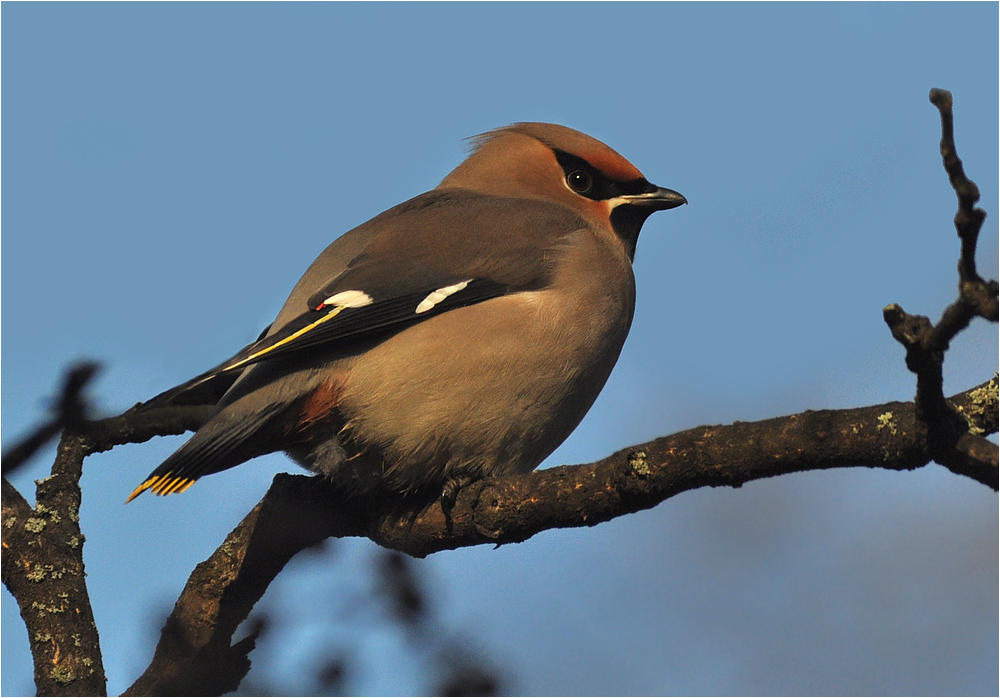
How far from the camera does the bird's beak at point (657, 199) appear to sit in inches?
205

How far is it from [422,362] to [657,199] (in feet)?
5.95

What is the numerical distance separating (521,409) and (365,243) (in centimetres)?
96

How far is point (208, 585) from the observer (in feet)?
12.6

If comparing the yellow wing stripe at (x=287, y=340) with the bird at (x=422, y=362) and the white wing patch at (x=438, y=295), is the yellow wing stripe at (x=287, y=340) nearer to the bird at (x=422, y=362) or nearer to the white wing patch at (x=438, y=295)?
the bird at (x=422, y=362)

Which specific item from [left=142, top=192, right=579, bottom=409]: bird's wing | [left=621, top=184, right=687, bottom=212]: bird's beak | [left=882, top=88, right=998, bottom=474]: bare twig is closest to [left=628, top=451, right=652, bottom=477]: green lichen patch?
[left=882, top=88, right=998, bottom=474]: bare twig

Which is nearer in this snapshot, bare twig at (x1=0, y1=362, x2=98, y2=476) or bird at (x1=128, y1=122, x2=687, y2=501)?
bare twig at (x1=0, y1=362, x2=98, y2=476)

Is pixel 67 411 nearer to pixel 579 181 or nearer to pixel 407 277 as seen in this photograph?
pixel 407 277

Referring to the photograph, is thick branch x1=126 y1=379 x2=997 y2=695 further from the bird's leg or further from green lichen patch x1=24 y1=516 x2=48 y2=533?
green lichen patch x1=24 y1=516 x2=48 y2=533

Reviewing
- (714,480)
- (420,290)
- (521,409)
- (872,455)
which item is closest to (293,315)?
A: (420,290)

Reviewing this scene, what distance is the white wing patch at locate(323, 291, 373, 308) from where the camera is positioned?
12.8 feet

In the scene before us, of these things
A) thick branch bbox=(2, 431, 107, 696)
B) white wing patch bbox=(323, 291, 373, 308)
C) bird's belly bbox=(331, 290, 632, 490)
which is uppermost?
white wing patch bbox=(323, 291, 373, 308)

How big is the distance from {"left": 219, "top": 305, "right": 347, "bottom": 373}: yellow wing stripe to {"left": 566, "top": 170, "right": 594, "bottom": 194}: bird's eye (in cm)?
177

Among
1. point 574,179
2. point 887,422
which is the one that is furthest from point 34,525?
point 574,179

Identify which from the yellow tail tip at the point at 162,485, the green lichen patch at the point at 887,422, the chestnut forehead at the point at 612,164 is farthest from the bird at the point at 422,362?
the green lichen patch at the point at 887,422
